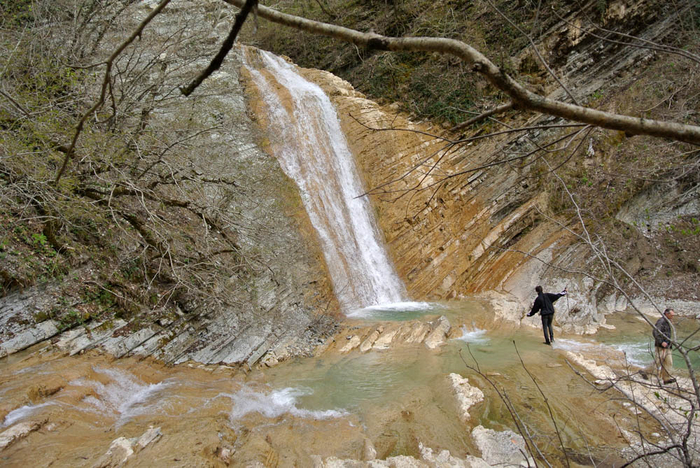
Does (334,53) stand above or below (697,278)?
above

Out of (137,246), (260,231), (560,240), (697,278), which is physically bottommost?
(697,278)

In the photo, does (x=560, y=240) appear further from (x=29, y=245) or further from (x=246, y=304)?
(x=29, y=245)

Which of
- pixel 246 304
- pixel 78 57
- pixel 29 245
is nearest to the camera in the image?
pixel 29 245

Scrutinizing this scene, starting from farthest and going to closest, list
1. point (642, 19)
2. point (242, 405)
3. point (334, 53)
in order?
1. point (334, 53)
2. point (642, 19)
3. point (242, 405)

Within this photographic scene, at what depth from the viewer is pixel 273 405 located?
199 inches

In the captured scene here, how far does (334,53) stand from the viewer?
1647 cm

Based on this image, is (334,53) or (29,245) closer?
(29,245)

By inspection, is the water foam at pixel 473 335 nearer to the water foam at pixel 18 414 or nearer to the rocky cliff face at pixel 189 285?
the rocky cliff face at pixel 189 285

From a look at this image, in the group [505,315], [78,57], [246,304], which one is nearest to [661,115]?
[505,315]

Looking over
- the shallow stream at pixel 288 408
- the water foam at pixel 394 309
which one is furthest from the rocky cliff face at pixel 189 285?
the water foam at pixel 394 309

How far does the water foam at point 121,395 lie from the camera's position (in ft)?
14.8

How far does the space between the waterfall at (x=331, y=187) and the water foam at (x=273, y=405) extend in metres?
3.71

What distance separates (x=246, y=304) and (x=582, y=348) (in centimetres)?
596

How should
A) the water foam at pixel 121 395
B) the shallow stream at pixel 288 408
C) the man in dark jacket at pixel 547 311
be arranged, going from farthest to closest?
1. the man in dark jacket at pixel 547 311
2. the water foam at pixel 121 395
3. the shallow stream at pixel 288 408
